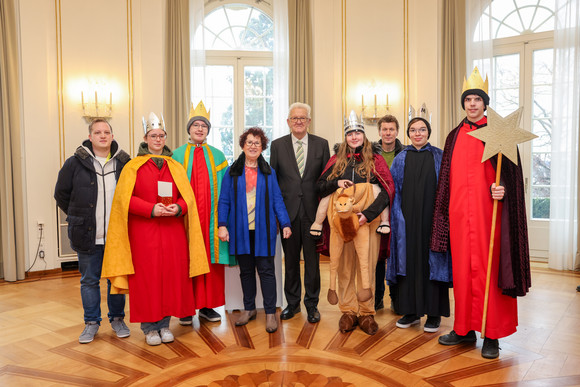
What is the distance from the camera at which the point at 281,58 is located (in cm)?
630

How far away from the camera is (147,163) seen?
3.26m

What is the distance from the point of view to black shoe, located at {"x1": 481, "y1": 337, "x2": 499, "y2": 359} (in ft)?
9.82

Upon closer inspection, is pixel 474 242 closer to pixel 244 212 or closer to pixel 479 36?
pixel 244 212

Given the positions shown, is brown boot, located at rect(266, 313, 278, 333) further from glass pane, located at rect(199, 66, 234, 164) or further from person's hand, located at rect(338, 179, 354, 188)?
glass pane, located at rect(199, 66, 234, 164)

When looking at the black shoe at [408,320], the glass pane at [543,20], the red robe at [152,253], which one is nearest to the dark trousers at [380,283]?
the black shoe at [408,320]

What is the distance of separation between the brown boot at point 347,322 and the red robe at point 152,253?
1.20m

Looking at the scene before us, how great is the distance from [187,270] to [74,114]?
129 inches

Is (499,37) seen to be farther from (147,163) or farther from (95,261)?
(95,261)

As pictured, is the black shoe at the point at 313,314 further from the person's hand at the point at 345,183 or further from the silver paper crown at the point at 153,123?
the silver paper crown at the point at 153,123

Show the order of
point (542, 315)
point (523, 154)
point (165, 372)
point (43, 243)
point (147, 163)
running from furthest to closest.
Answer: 1. point (523, 154)
2. point (43, 243)
3. point (542, 315)
4. point (147, 163)
5. point (165, 372)

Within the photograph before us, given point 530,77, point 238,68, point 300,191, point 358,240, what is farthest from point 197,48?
point 530,77

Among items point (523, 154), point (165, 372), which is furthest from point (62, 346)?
point (523, 154)

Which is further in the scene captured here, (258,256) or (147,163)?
(258,256)

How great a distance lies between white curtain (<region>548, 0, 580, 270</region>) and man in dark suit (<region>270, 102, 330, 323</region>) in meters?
3.38
